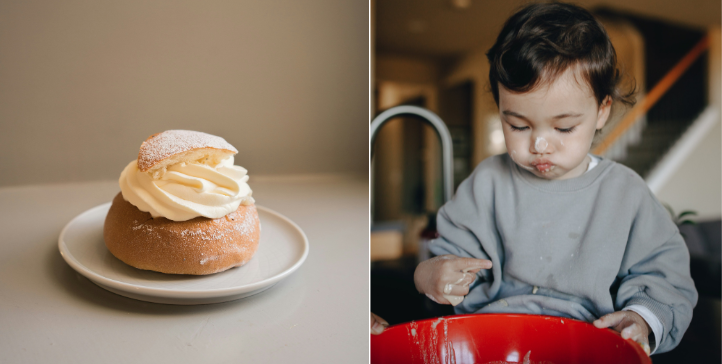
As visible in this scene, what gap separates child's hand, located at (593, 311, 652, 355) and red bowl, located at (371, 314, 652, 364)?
0.02 m

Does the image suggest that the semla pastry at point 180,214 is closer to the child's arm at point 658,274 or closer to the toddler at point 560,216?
the toddler at point 560,216

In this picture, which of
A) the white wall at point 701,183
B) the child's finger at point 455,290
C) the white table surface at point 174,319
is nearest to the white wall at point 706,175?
the white wall at point 701,183

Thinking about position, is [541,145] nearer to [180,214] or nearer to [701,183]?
[701,183]

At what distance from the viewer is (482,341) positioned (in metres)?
0.43

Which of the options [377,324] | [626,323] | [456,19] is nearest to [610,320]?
[626,323]

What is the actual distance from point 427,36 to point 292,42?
82 centimetres

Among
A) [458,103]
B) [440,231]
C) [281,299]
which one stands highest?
[458,103]

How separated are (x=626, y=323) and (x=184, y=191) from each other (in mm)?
528

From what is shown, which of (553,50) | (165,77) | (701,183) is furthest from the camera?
(165,77)

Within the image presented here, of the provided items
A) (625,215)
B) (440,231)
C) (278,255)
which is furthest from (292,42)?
(625,215)

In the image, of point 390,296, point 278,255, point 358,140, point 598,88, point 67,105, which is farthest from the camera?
point 358,140

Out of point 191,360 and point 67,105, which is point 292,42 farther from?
point 191,360

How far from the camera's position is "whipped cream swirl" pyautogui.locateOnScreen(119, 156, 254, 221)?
0.55 metres

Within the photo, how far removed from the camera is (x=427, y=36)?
0.48 metres
